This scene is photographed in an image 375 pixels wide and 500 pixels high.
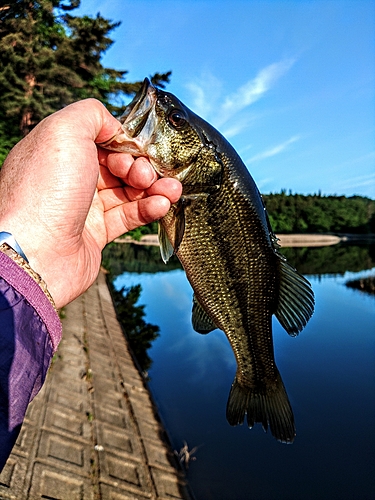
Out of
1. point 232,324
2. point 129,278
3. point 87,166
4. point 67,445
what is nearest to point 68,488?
point 67,445

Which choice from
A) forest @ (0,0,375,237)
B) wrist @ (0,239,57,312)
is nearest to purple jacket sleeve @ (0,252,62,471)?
wrist @ (0,239,57,312)

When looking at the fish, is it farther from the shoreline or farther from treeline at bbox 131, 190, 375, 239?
treeline at bbox 131, 190, 375, 239

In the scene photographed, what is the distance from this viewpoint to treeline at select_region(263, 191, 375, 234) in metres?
77.4

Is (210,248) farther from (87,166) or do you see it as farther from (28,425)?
(28,425)

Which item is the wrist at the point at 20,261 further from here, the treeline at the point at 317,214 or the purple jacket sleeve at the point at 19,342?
the treeline at the point at 317,214

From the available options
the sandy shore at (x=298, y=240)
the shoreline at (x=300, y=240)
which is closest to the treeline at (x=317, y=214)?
the shoreline at (x=300, y=240)

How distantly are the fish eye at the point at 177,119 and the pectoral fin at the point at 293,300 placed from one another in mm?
1151

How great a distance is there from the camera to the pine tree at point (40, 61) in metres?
18.6

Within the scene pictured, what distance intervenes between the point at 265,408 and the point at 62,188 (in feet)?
6.83

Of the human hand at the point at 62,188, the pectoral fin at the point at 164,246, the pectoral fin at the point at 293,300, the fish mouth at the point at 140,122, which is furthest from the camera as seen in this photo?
the pectoral fin at the point at 164,246

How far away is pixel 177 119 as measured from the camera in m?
2.68

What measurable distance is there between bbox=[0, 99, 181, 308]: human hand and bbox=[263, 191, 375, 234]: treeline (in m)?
71.9

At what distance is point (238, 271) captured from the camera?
2.82m

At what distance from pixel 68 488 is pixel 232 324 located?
147 inches
